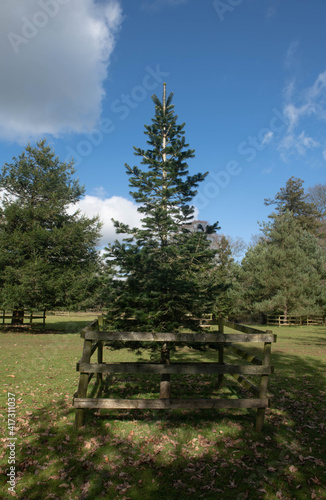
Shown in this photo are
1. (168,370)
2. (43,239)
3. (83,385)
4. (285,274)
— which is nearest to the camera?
(83,385)

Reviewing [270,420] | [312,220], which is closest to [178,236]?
[270,420]

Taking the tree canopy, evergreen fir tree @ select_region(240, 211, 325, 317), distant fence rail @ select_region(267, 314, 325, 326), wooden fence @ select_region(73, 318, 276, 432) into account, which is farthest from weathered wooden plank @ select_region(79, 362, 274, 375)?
distant fence rail @ select_region(267, 314, 325, 326)

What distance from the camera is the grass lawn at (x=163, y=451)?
150 inches

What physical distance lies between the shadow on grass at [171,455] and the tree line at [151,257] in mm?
2117

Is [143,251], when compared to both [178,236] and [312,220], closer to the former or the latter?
[178,236]

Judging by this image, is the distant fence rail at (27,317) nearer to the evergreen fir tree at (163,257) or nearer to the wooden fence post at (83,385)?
the evergreen fir tree at (163,257)

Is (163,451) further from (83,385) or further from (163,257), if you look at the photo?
(163,257)

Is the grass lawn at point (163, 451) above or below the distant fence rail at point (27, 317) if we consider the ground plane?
above

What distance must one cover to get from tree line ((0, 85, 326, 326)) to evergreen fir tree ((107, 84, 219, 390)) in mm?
34

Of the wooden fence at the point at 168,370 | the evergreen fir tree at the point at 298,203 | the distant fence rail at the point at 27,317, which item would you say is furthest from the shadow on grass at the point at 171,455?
the evergreen fir tree at the point at 298,203

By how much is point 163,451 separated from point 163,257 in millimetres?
5476

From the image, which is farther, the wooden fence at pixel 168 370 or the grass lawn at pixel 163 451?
the wooden fence at pixel 168 370

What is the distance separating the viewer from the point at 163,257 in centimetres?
926

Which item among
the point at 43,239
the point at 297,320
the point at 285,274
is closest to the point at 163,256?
the point at 43,239
